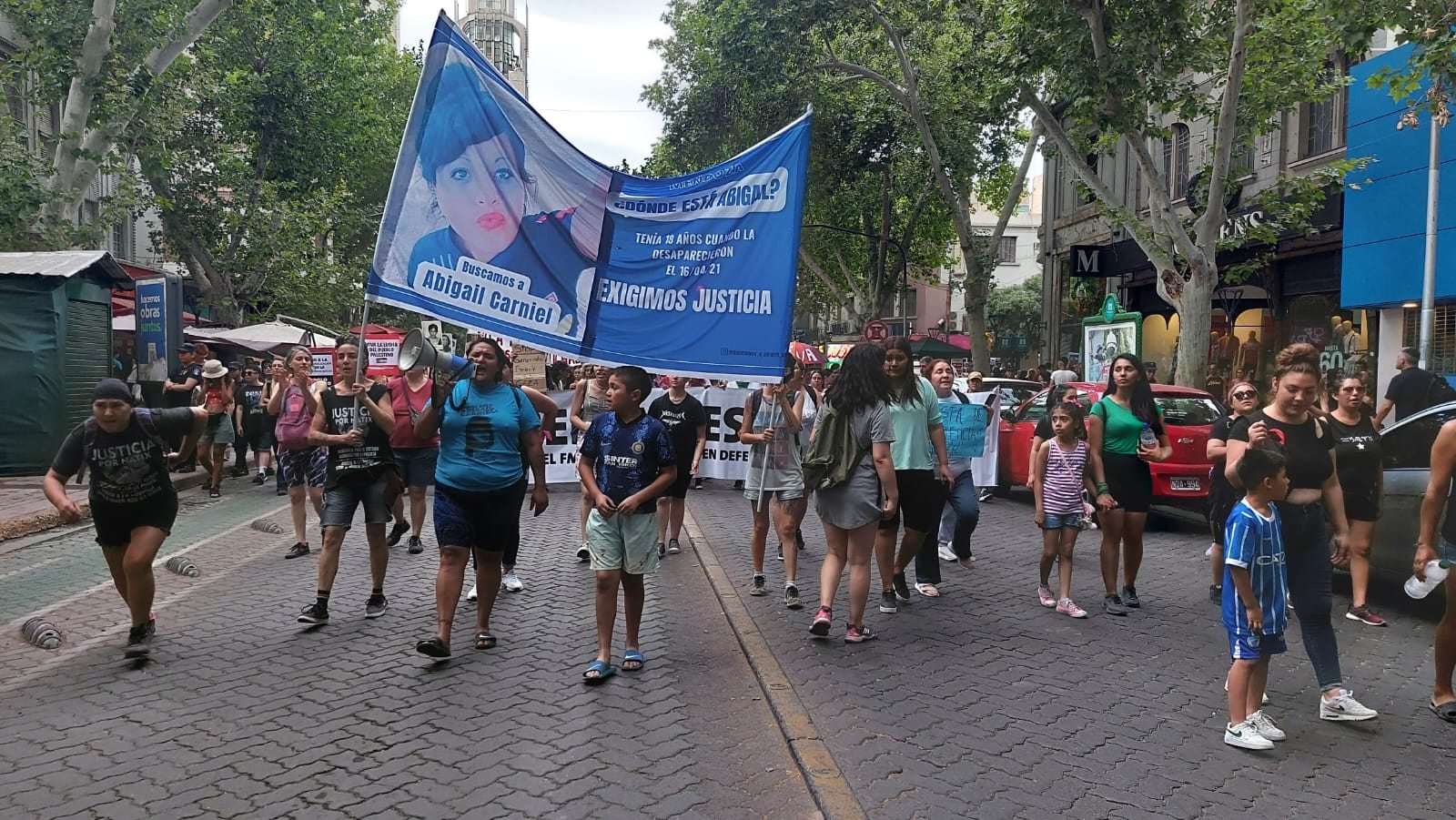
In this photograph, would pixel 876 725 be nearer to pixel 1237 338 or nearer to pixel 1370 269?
pixel 1370 269

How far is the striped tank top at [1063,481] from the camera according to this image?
741cm

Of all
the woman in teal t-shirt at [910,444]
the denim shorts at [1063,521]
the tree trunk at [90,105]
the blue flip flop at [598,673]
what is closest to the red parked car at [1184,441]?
the denim shorts at [1063,521]

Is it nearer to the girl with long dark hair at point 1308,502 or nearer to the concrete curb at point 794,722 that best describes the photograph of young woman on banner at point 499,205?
the concrete curb at point 794,722

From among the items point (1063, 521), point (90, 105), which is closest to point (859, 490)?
point (1063, 521)

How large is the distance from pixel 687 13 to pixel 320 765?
31.5m

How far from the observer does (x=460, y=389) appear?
6.16 m

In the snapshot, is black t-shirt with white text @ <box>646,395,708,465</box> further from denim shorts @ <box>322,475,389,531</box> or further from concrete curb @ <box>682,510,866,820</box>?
denim shorts @ <box>322,475,389,531</box>

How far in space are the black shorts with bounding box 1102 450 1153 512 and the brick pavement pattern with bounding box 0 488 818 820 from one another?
9.00 ft

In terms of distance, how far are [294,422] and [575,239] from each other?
489 cm

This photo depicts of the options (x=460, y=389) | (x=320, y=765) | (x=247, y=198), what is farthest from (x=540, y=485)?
(x=247, y=198)

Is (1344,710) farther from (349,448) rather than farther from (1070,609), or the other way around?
(349,448)

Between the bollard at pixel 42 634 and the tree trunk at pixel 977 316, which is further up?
the tree trunk at pixel 977 316

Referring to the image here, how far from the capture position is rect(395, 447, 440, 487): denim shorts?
882 cm

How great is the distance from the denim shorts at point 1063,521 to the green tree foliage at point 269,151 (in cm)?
2235
